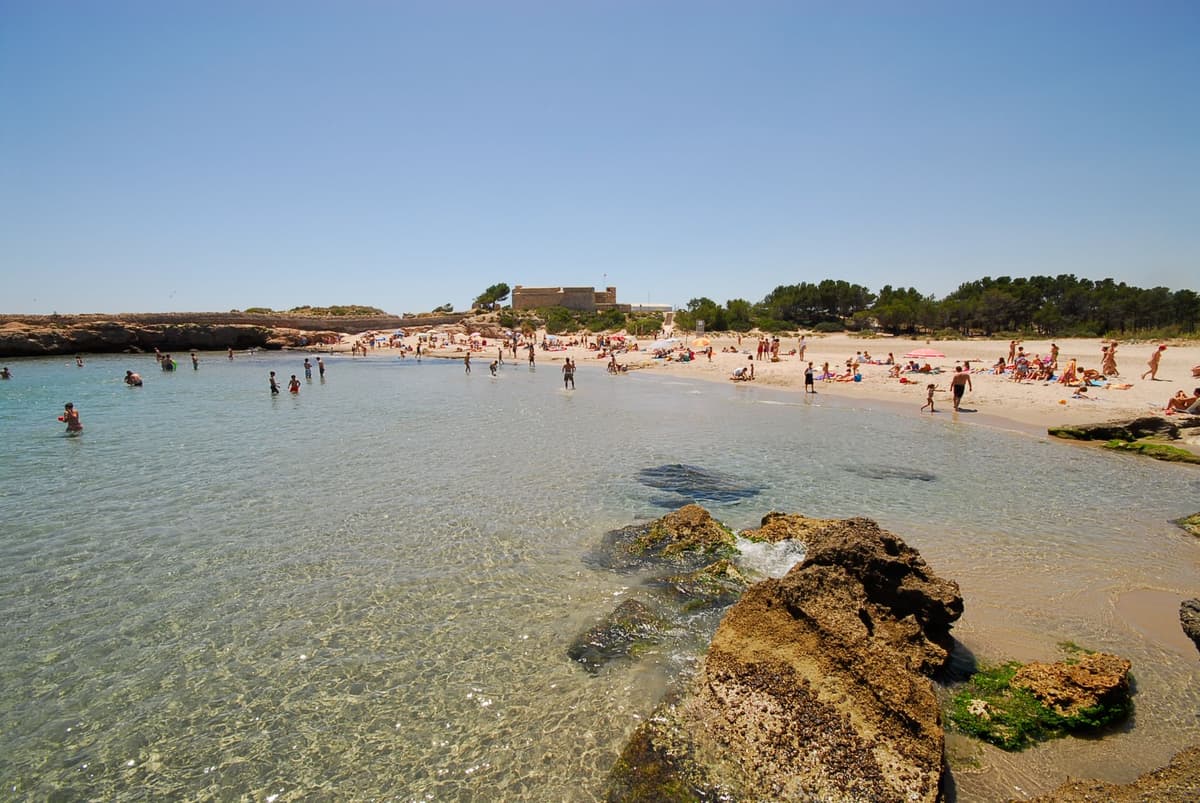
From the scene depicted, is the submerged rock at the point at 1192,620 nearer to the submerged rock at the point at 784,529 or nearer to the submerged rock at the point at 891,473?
the submerged rock at the point at 784,529

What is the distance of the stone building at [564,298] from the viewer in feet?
291

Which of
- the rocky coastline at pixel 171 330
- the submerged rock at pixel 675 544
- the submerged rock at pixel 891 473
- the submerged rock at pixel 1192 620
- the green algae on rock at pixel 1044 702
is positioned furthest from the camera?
the rocky coastline at pixel 171 330

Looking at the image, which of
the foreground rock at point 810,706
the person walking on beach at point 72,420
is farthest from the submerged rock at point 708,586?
the person walking on beach at point 72,420

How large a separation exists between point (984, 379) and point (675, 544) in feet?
85.2

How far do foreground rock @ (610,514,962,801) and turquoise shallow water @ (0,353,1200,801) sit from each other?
1.77ft

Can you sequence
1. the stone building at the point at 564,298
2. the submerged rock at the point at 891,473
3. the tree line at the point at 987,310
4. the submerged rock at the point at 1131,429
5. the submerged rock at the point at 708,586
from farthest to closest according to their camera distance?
the stone building at the point at 564,298 < the tree line at the point at 987,310 < the submerged rock at the point at 1131,429 < the submerged rock at the point at 891,473 < the submerged rock at the point at 708,586

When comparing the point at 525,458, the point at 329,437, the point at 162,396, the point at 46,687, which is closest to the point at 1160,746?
the point at 46,687

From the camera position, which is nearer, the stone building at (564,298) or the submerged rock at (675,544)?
the submerged rock at (675,544)

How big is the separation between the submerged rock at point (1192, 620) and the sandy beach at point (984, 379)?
15599 millimetres

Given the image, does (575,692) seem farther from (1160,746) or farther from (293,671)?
(1160,746)

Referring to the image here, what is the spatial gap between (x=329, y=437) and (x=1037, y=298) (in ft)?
201

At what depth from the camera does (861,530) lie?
5461 millimetres

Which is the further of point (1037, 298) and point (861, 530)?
point (1037, 298)

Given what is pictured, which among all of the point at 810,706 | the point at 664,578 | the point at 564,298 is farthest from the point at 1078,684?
the point at 564,298
